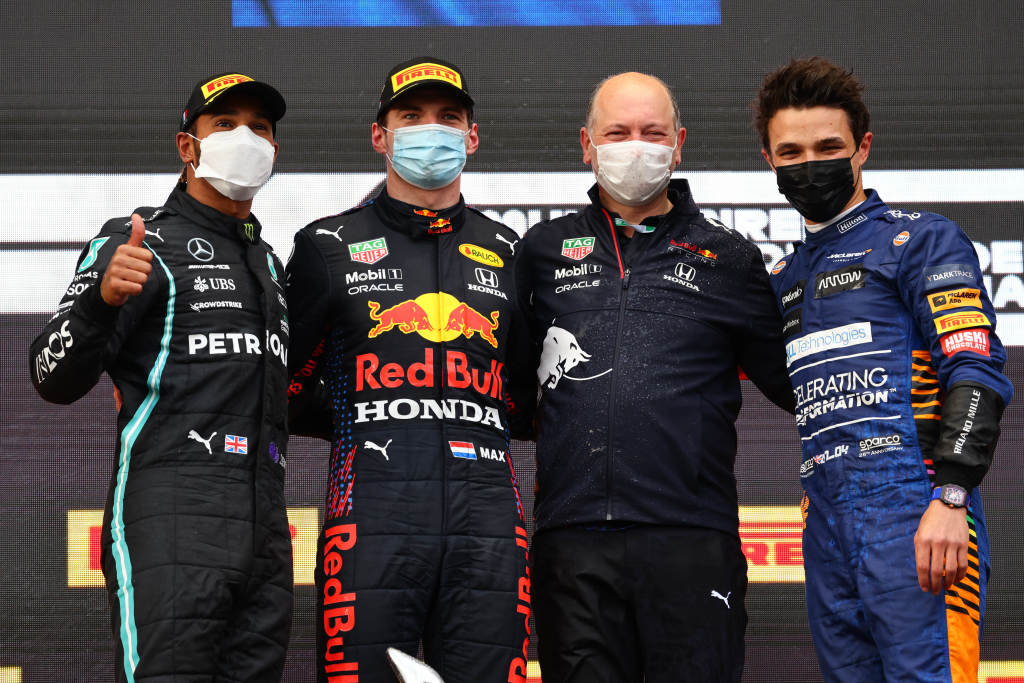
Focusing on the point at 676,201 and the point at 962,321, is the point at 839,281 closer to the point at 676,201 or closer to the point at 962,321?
the point at 962,321

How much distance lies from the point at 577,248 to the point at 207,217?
2.45 ft

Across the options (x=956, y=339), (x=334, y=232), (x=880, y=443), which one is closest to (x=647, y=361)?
(x=880, y=443)

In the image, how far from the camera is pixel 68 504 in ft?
10.2

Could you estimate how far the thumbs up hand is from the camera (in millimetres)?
2029

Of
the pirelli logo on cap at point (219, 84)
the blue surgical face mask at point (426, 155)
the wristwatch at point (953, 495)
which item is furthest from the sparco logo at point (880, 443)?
the pirelli logo on cap at point (219, 84)

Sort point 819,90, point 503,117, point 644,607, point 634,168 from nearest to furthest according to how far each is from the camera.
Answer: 1. point 644,607
2. point 819,90
3. point 634,168
4. point 503,117

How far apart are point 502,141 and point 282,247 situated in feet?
2.22

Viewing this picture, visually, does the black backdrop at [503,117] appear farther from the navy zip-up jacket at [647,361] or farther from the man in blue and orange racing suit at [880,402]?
the man in blue and orange racing suit at [880,402]

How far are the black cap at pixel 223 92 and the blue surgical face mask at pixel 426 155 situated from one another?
27 cm

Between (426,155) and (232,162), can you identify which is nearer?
(232,162)

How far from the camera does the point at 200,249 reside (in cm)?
227

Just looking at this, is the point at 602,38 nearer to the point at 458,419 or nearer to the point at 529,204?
the point at 529,204

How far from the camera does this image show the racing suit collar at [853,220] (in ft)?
7.55

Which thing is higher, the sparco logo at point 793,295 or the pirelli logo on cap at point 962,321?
the sparco logo at point 793,295
